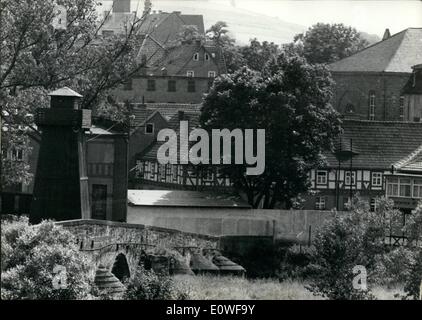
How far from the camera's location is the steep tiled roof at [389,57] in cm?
3038

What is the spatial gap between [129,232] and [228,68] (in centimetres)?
1033

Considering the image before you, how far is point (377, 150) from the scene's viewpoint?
27.3 meters

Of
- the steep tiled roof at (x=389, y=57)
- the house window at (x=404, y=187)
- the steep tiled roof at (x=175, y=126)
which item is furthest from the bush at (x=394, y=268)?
the steep tiled roof at (x=389, y=57)

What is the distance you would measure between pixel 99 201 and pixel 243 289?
7.41 metres

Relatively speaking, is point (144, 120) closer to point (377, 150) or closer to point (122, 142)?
point (122, 142)

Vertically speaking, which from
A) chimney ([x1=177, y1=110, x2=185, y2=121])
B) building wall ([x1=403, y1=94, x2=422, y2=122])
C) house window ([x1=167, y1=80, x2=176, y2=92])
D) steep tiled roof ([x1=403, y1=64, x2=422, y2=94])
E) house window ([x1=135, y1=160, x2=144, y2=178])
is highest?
steep tiled roof ([x1=403, y1=64, x2=422, y2=94])

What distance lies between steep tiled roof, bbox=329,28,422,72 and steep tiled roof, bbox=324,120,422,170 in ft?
10.9

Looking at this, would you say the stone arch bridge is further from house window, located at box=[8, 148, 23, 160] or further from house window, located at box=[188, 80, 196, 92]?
house window, located at box=[188, 80, 196, 92]

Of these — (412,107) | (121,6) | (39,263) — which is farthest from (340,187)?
(39,263)

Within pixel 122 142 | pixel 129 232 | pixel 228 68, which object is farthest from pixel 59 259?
pixel 228 68

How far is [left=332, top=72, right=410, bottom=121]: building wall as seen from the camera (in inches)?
1297

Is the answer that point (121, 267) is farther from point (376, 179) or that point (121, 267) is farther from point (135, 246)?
point (376, 179)

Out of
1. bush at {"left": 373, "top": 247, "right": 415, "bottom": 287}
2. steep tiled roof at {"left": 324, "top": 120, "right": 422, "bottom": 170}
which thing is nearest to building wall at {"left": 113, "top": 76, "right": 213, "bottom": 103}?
steep tiled roof at {"left": 324, "top": 120, "right": 422, "bottom": 170}
